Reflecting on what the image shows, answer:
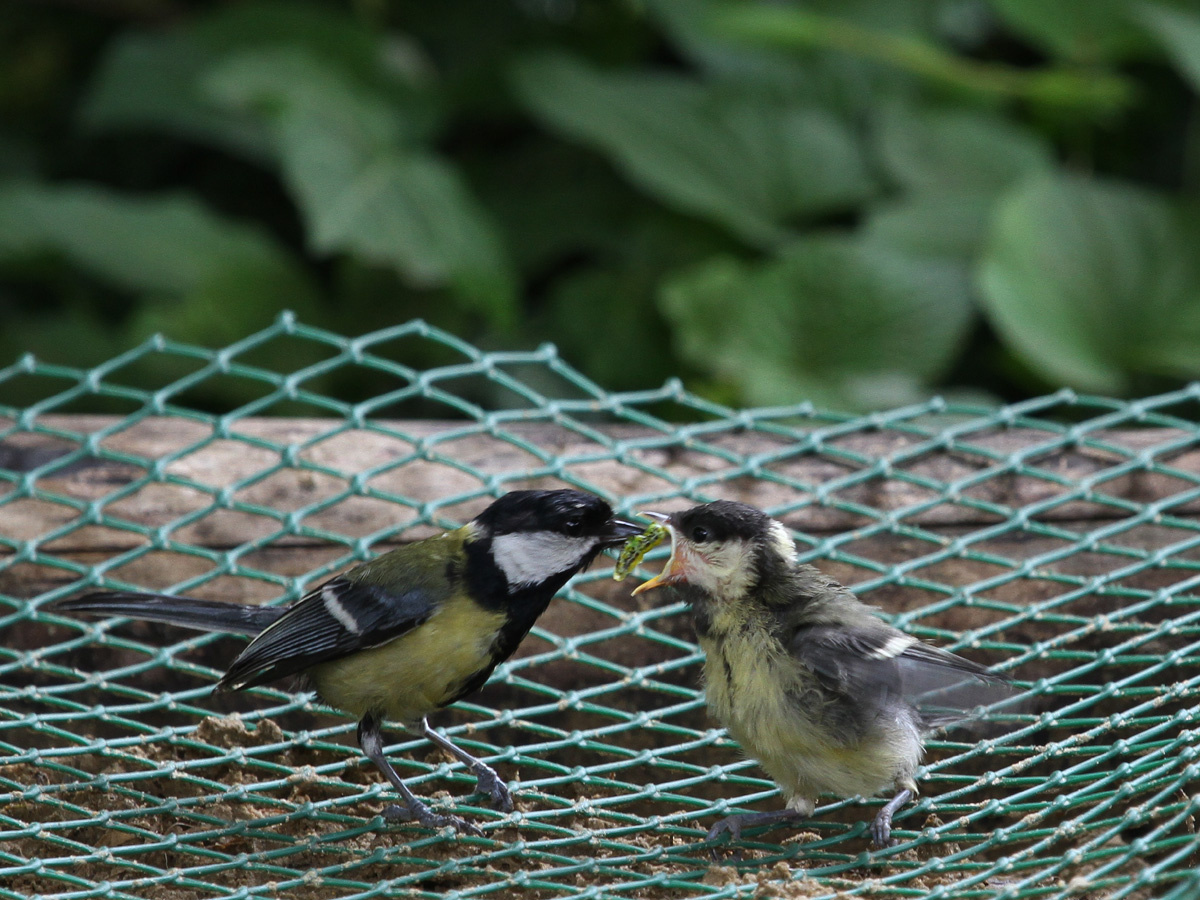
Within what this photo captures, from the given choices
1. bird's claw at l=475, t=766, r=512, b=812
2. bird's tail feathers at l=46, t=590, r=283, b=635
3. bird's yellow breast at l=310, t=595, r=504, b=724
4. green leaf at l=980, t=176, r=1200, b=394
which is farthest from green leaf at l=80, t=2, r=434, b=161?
bird's claw at l=475, t=766, r=512, b=812

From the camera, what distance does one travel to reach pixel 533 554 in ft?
7.46

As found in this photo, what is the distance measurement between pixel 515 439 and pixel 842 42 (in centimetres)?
189

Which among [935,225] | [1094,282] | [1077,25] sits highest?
[1077,25]

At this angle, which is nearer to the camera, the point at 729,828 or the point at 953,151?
the point at 729,828

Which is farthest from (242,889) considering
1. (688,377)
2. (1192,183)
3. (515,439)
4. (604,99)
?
(1192,183)

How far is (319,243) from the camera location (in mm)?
3941

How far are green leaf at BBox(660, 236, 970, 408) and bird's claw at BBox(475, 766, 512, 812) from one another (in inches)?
76.0

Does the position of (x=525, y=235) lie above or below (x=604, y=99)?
below

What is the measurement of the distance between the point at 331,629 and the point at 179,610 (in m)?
0.27

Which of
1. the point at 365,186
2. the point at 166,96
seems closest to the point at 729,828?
the point at 365,186

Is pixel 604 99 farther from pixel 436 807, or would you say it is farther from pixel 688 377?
pixel 436 807

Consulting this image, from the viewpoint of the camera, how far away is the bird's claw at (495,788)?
229 cm

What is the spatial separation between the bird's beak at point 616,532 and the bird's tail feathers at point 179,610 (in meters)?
0.58

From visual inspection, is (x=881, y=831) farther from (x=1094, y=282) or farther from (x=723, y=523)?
(x=1094, y=282)
